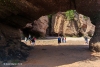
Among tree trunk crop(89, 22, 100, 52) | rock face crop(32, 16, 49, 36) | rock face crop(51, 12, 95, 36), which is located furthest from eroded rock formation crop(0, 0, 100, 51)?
rock face crop(51, 12, 95, 36)

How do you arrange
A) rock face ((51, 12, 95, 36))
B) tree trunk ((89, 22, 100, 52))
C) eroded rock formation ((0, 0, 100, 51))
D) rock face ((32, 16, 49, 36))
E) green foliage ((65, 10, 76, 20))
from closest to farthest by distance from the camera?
1. eroded rock formation ((0, 0, 100, 51))
2. tree trunk ((89, 22, 100, 52))
3. rock face ((32, 16, 49, 36))
4. green foliage ((65, 10, 76, 20))
5. rock face ((51, 12, 95, 36))

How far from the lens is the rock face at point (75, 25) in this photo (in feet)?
127

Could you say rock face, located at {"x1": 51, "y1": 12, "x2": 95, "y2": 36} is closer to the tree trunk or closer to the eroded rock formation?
the eroded rock formation

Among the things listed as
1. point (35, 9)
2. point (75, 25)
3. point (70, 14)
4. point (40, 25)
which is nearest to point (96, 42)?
point (35, 9)

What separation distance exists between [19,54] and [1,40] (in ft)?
5.04

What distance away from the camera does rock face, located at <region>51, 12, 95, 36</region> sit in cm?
3878

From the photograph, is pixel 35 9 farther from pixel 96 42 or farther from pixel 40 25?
pixel 40 25

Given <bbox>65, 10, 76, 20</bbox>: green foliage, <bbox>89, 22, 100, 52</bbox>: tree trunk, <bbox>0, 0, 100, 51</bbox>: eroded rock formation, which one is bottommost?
<bbox>89, 22, 100, 52</bbox>: tree trunk

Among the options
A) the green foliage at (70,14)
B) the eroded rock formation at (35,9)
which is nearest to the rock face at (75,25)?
the green foliage at (70,14)

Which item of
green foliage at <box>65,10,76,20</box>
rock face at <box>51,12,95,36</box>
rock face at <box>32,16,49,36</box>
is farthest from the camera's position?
rock face at <box>51,12,95,36</box>

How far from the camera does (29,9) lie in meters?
11.6

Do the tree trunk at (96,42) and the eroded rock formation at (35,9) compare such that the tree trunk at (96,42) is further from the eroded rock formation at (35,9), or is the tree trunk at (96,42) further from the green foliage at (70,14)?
the green foliage at (70,14)

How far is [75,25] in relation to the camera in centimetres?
3972

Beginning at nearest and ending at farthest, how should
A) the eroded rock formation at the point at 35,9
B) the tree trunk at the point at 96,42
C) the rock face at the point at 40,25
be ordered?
1. the eroded rock formation at the point at 35,9
2. the tree trunk at the point at 96,42
3. the rock face at the point at 40,25
